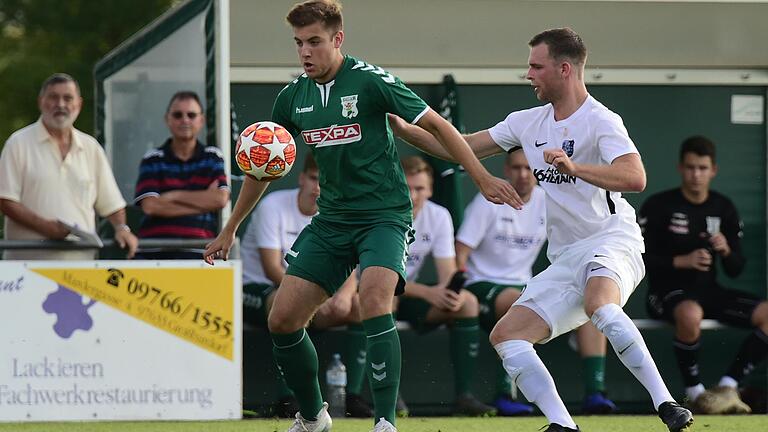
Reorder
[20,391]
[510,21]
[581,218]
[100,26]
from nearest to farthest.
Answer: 1. [581,218]
2. [20,391]
3. [510,21]
4. [100,26]

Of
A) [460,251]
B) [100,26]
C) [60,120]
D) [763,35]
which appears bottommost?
[460,251]

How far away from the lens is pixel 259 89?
10.4 metres

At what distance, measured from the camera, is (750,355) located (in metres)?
10.2

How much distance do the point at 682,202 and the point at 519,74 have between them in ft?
4.76

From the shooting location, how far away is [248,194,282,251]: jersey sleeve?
9922 millimetres

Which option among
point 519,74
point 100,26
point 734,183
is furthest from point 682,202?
point 100,26

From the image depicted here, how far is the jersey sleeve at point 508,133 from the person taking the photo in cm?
727

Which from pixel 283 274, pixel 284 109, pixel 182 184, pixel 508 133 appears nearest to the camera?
pixel 284 109

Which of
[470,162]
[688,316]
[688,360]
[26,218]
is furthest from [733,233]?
[26,218]

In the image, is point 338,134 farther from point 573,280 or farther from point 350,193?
point 573,280

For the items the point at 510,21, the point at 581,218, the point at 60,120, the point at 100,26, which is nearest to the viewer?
the point at 581,218

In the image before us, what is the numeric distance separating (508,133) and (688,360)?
3.47 m

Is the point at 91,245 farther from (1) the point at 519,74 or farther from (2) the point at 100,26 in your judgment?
(2) the point at 100,26

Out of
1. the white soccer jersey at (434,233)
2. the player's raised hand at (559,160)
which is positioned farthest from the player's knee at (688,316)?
the player's raised hand at (559,160)
